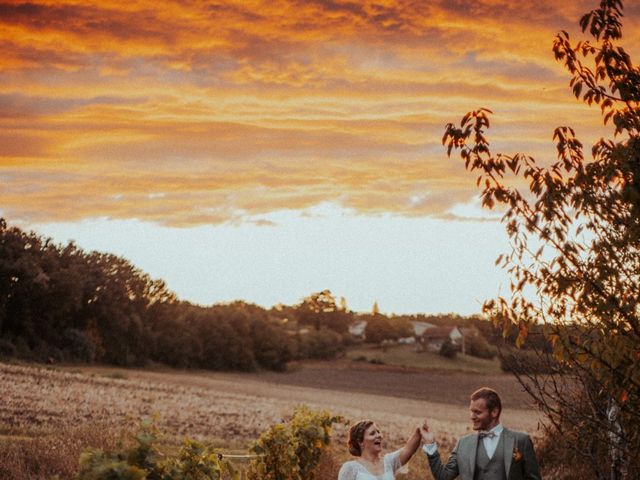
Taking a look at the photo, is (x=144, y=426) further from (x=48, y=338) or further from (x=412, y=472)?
(x=48, y=338)

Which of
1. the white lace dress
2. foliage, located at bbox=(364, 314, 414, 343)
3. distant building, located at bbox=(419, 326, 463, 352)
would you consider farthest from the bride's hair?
distant building, located at bbox=(419, 326, 463, 352)

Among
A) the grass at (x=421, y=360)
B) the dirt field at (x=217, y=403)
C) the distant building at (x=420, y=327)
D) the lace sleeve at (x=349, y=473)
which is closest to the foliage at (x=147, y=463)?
the dirt field at (x=217, y=403)

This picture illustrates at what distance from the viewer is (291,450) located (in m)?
11.1

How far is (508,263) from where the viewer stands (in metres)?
6.82

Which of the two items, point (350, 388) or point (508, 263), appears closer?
point (508, 263)

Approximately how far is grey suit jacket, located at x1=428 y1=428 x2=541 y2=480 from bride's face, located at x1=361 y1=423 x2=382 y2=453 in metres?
0.57

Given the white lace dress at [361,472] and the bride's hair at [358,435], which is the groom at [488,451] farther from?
the bride's hair at [358,435]

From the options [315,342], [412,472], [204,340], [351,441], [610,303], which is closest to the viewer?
[610,303]

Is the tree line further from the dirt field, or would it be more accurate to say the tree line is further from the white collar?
the white collar

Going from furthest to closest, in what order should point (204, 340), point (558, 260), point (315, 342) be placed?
point (315, 342) < point (204, 340) < point (558, 260)

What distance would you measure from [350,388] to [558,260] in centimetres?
6996

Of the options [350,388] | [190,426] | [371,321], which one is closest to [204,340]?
[350,388]

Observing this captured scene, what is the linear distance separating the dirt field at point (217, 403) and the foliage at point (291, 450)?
7.37ft

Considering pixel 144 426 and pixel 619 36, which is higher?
pixel 619 36
